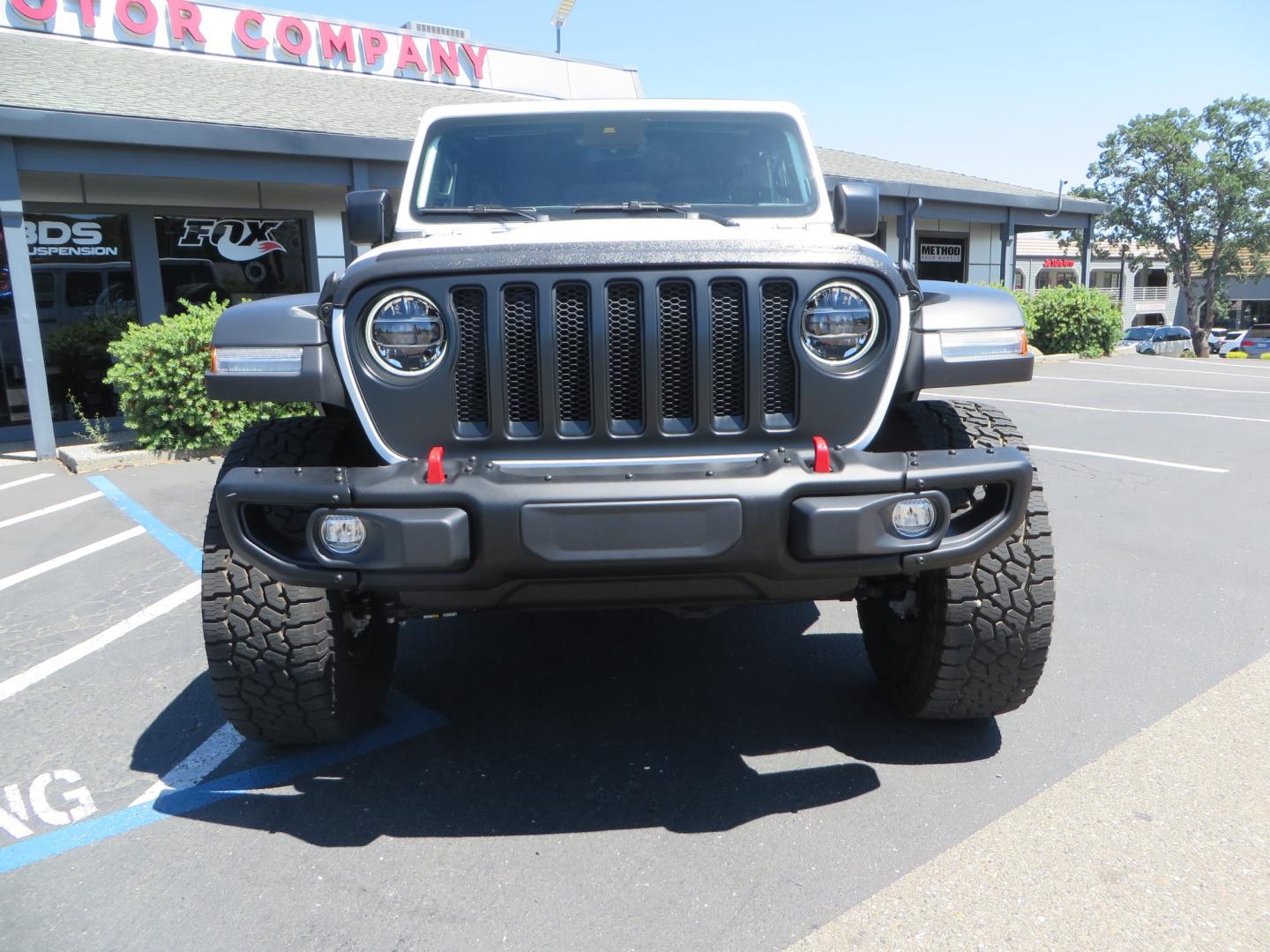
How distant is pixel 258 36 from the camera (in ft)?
48.0

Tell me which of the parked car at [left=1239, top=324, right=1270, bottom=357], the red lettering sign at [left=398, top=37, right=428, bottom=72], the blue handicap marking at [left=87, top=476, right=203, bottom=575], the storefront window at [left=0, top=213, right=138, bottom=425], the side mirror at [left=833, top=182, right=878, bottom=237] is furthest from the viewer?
the parked car at [left=1239, top=324, right=1270, bottom=357]

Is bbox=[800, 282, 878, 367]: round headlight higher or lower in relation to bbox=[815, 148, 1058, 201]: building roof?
lower

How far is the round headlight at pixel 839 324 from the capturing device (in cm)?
240

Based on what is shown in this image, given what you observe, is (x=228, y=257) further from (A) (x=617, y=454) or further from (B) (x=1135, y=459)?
(A) (x=617, y=454)

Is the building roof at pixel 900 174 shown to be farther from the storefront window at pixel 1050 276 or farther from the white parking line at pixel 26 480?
the storefront window at pixel 1050 276

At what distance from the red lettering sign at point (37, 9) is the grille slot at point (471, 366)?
13.8 m

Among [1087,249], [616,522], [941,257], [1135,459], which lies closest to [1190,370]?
[941,257]

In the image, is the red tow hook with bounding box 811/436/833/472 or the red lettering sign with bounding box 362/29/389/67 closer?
the red tow hook with bounding box 811/436/833/472

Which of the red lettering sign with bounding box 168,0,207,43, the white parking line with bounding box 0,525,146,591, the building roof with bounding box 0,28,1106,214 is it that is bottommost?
the white parking line with bounding box 0,525,146,591

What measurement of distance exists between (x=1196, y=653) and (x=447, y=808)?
288 cm

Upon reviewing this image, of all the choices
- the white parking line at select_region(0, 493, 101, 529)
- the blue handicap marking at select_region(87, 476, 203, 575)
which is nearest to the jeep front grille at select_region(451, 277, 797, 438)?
the blue handicap marking at select_region(87, 476, 203, 575)

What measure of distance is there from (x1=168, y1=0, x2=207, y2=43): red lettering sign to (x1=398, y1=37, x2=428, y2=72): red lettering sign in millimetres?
3212

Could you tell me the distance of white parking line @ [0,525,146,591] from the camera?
5.04 m

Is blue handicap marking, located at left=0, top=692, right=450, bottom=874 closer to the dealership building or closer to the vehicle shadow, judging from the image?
the vehicle shadow
